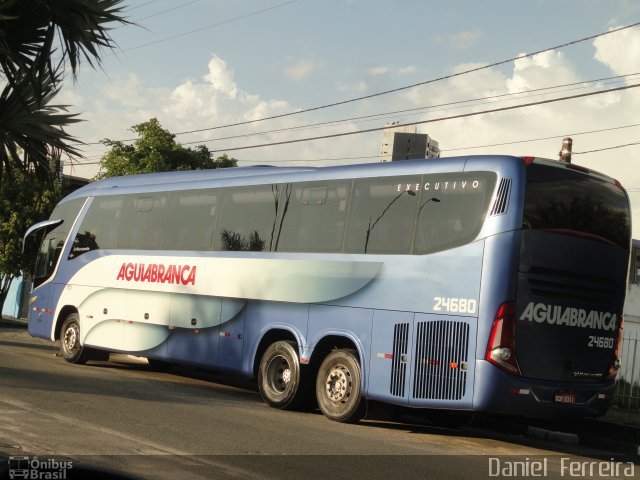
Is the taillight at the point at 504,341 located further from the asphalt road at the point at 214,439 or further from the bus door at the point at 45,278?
the bus door at the point at 45,278

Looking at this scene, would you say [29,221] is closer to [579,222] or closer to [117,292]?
[117,292]

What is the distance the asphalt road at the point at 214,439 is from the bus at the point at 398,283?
2.35 ft

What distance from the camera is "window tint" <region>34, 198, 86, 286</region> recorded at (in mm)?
20016

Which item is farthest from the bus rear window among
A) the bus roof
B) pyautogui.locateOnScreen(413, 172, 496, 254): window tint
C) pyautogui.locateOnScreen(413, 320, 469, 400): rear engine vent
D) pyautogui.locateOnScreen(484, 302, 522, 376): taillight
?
pyautogui.locateOnScreen(413, 320, 469, 400): rear engine vent

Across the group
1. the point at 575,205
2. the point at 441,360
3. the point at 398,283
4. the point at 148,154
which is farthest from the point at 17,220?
the point at 575,205

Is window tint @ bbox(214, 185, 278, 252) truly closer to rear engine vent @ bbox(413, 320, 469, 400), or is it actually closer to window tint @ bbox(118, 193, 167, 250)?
window tint @ bbox(118, 193, 167, 250)

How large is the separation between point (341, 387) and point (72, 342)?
847cm

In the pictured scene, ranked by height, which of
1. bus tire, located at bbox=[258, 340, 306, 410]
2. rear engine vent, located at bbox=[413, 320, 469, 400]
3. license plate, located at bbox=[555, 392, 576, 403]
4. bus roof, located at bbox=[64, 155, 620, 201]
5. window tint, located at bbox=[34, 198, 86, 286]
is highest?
bus roof, located at bbox=[64, 155, 620, 201]

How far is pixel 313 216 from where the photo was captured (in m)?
13.8

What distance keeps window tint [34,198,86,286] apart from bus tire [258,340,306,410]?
7790mm

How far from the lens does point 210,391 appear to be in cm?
1539

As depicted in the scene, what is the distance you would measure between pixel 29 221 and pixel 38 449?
87.7 feet

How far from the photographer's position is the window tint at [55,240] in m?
20.0

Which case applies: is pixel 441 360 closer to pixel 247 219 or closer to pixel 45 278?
pixel 247 219
